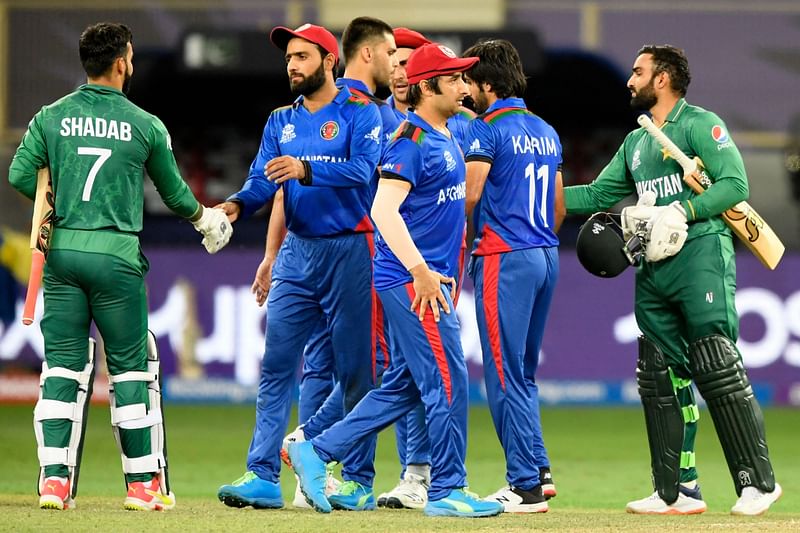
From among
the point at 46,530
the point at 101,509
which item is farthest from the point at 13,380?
the point at 46,530

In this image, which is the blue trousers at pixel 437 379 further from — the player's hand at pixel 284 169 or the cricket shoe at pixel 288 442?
the player's hand at pixel 284 169

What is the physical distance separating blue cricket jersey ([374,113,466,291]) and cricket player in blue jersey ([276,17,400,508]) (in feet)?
2.15

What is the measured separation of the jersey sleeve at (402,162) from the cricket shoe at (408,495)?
70.2 inches

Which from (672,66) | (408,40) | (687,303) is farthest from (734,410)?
(408,40)

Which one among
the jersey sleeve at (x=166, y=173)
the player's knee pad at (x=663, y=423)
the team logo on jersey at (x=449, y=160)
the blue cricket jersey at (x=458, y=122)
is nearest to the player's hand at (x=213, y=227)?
the jersey sleeve at (x=166, y=173)

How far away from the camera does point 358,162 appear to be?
25.1 feet

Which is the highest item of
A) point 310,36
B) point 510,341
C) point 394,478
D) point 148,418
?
point 310,36

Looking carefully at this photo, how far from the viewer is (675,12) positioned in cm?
1833

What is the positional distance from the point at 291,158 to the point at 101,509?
2.00 m

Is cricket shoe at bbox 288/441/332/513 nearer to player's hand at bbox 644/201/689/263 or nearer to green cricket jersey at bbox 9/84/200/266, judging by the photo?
green cricket jersey at bbox 9/84/200/266

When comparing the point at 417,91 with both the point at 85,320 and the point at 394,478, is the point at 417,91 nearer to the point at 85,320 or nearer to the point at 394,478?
the point at 85,320

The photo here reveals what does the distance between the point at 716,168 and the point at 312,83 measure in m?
2.16

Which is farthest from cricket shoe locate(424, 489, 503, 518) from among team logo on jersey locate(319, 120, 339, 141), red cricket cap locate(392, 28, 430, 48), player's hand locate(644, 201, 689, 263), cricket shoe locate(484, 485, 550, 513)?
red cricket cap locate(392, 28, 430, 48)

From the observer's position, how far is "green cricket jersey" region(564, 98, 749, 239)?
760 cm
